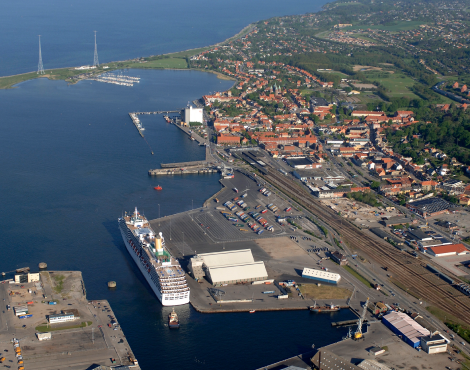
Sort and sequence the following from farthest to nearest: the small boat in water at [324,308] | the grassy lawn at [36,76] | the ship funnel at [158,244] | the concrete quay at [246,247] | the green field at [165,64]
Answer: the green field at [165,64]
the grassy lawn at [36,76]
the ship funnel at [158,244]
the concrete quay at [246,247]
the small boat in water at [324,308]

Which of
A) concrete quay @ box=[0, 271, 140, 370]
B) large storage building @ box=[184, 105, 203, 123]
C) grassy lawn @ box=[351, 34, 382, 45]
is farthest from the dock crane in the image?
grassy lawn @ box=[351, 34, 382, 45]

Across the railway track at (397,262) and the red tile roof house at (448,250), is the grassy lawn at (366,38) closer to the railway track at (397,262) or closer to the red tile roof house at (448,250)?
the railway track at (397,262)

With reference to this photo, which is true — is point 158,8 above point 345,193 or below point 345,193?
above

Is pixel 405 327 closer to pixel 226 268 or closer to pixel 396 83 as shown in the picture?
pixel 226 268

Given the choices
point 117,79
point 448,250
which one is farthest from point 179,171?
point 117,79

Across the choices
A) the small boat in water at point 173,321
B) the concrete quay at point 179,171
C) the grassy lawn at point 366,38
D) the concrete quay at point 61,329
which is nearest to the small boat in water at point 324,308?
the small boat in water at point 173,321

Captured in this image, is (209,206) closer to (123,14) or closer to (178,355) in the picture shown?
(178,355)

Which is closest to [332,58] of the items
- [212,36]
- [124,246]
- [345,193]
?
[212,36]
